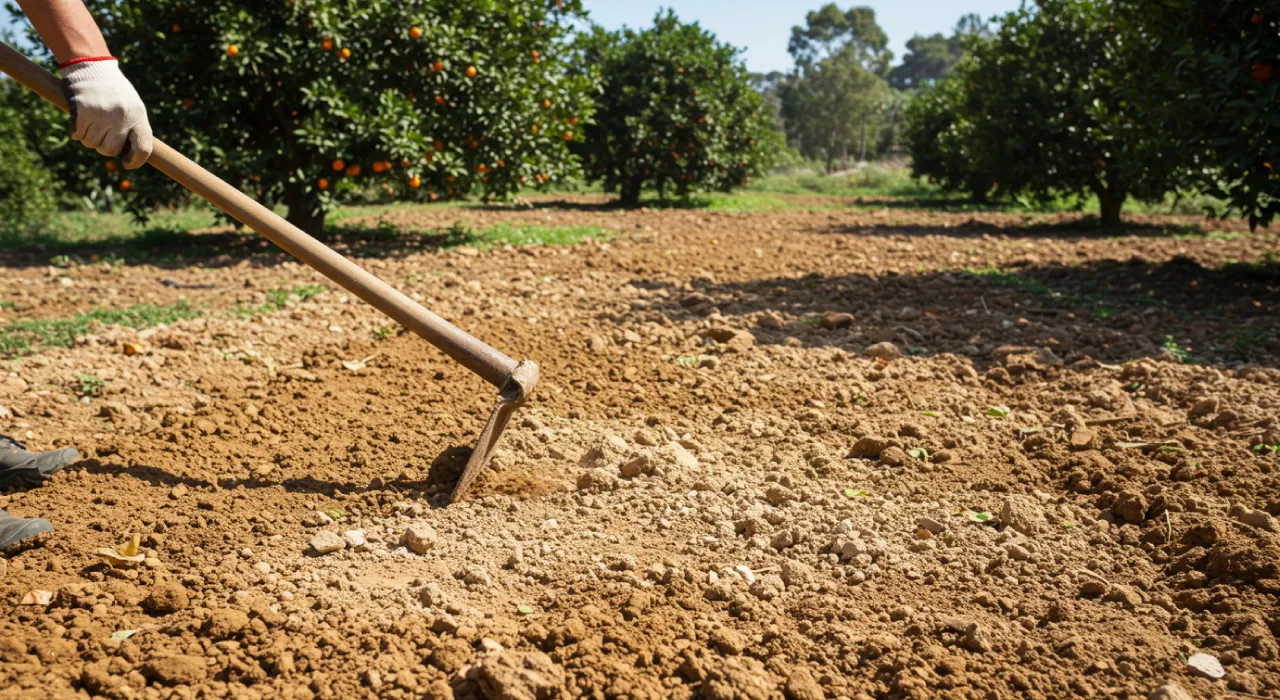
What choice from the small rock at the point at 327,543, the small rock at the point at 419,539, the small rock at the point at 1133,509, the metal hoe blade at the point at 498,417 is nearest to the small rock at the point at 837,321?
the small rock at the point at 1133,509

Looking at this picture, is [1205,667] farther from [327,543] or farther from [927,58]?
[927,58]

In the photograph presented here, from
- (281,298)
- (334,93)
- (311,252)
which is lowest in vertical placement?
(281,298)

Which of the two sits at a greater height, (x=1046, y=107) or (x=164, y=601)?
(x=1046, y=107)

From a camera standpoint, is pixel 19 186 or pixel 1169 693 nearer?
pixel 1169 693

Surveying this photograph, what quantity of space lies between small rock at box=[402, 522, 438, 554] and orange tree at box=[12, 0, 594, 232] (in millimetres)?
5802

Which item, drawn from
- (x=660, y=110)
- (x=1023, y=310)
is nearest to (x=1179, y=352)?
(x=1023, y=310)

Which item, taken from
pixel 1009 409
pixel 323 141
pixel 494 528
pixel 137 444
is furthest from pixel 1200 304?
pixel 323 141

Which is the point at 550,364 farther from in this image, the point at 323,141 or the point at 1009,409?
the point at 323,141

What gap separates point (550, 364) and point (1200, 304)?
468 cm

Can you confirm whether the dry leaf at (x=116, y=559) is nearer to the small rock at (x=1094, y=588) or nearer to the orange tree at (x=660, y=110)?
the small rock at (x=1094, y=588)

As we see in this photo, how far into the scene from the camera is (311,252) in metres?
2.87

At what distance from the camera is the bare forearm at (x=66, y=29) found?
2615 mm

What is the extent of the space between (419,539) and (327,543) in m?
0.27

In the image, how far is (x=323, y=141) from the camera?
7812mm
